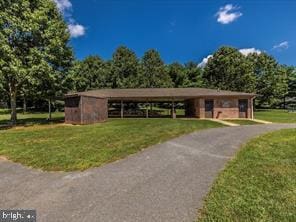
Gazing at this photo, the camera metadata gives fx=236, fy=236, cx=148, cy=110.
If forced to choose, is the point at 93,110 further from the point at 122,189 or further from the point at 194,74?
the point at 194,74

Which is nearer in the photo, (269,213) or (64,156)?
(269,213)

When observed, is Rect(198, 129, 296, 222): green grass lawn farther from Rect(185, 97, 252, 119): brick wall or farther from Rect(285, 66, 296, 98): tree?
Rect(285, 66, 296, 98): tree

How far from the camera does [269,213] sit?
3.92 m

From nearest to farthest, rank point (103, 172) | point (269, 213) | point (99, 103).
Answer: point (269, 213) < point (103, 172) < point (99, 103)

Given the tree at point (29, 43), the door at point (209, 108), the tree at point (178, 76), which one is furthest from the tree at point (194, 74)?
the tree at point (29, 43)

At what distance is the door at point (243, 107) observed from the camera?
23.7 metres

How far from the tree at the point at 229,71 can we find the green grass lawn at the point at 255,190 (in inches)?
1439

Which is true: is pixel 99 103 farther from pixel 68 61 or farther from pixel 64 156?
pixel 64 156

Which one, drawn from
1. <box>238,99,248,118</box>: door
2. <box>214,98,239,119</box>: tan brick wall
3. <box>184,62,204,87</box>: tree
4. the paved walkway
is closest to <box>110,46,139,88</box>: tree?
<box>184,62,204,87</box>: tree

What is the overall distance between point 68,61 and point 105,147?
13580mm

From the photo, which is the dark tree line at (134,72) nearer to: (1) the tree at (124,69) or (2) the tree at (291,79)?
(1) the tree at (124,69)

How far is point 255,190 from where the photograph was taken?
4.87m

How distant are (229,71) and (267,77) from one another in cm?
656

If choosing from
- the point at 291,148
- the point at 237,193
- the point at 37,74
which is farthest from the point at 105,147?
the point at 37,74
